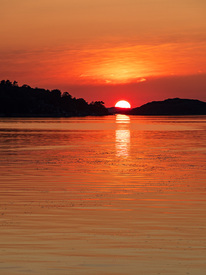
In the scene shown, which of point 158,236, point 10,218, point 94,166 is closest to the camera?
point 158,236

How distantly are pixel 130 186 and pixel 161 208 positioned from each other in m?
5.84

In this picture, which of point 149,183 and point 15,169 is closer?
point 149,183

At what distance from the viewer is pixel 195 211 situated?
57.6 ft

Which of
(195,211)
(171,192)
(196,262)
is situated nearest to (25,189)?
(171,192)

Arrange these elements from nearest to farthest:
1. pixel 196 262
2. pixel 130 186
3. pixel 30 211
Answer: pixel 196 262 < pixel 30 211 < pixel 130 186

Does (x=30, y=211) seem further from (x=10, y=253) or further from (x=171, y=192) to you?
(x=171, y=192)

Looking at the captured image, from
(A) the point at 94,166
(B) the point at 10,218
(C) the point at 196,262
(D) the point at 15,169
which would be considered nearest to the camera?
(C) the point at 196,262

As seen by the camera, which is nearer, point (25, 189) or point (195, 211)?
point (195, 211)

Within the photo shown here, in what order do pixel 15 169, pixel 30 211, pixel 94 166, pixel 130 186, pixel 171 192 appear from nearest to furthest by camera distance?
pixel 30 211, pixel 171 192, pixel 130 186, pixel 15 169, pixel 94 166

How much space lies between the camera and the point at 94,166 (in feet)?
109

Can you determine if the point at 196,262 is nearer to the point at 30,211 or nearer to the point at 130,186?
the point at 30,211

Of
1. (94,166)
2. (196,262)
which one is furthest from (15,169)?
(196,262)

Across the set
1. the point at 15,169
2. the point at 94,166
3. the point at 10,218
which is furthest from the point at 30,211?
the point at 94,166

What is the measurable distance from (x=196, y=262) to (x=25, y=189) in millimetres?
12387
